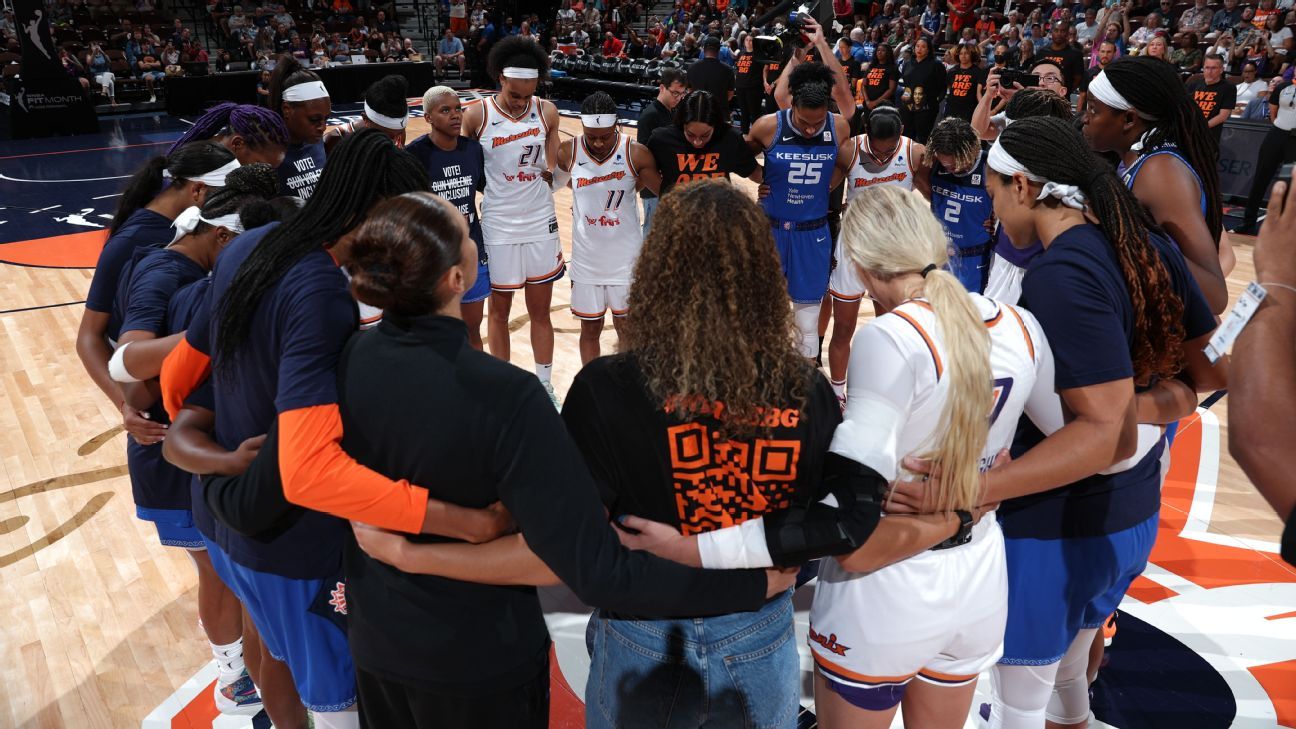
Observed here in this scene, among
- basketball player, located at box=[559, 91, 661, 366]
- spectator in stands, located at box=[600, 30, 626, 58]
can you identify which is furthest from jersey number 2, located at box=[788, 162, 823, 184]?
spectator in stands, located at box=[600, 30, 626, 58]

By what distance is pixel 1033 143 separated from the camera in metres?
2.16

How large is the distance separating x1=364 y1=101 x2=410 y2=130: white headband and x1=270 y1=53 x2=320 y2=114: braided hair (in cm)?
32

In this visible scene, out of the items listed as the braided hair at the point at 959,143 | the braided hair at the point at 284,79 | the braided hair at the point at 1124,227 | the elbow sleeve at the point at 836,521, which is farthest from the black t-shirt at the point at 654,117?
the elbow sleeve at the point at 836,521

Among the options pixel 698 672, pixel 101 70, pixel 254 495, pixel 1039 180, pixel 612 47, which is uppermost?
pixel 1039 180

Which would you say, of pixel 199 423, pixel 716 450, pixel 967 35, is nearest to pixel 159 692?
pixel 199 423

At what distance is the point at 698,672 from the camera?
1729 millimetres

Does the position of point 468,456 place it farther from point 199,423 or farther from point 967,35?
point 967,35

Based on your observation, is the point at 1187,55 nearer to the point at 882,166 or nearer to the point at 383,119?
the point at 882,166

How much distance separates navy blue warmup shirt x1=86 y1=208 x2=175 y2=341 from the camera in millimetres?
2807

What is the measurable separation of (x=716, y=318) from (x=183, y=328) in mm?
1536

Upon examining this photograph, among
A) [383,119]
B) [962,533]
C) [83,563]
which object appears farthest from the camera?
[383,119]

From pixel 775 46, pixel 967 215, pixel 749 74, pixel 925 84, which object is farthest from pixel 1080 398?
pixel 749 74

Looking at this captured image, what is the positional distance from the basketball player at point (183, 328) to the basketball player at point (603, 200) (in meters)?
2.52

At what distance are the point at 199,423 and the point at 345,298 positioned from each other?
22.3 inches
